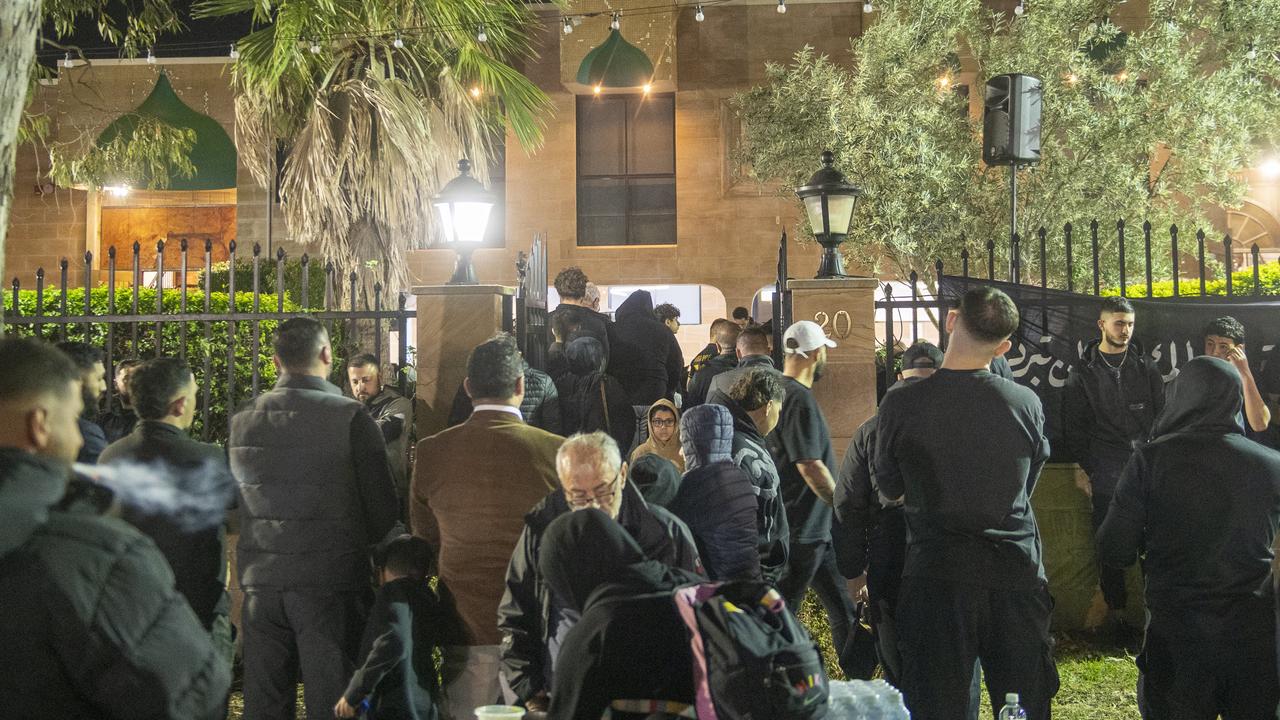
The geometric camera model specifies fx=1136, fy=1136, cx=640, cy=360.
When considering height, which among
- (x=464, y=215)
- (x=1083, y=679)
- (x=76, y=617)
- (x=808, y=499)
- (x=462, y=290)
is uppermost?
(x=464, y=215)

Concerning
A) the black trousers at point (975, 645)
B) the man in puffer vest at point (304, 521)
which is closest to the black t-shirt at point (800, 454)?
the black trousers at point (975, 645)

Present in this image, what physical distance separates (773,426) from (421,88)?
8.02 metres

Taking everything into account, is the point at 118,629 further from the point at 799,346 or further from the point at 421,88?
the point at 421,88

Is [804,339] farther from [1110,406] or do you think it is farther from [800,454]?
[1110,406]

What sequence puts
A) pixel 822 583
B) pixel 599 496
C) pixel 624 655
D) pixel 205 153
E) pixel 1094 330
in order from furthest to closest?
pixel 205 153 < pixel 1094 330 < pixel 822 583 < pixel 599 496 < pixel 624 655

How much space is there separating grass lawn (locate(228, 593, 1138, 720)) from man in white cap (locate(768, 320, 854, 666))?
81cm

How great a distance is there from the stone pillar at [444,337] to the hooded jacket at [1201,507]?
157 inches

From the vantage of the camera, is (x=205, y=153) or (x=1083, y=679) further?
(x=205, y=153)

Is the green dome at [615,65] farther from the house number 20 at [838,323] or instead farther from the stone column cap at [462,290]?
the stone column cap at [462,290]

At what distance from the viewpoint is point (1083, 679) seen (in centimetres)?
665

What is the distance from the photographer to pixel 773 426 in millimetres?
5688

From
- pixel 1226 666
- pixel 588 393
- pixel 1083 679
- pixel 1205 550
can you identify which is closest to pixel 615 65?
pixel 588 393

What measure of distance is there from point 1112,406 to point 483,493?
449 centimetres

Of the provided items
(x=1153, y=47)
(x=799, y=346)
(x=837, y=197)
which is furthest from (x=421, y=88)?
(x=1153, y=47)
